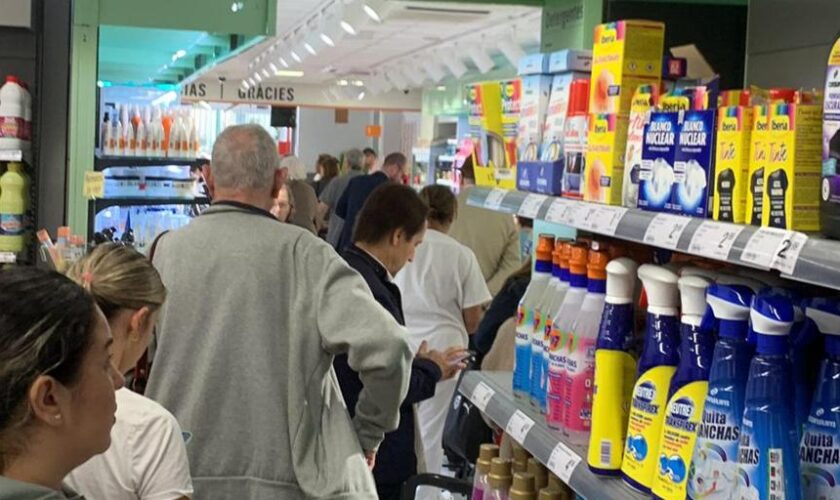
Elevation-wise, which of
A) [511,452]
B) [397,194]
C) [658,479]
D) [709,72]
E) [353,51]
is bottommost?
[511,452]

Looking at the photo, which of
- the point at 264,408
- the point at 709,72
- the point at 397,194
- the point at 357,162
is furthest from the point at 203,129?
the point at 709,72

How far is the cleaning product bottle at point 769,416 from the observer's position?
169 centimetres

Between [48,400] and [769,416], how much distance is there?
3.36 feet

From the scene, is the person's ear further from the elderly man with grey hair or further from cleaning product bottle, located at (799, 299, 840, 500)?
the elderly man with grey hair

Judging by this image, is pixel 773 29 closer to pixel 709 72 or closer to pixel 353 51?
pixel 709 72

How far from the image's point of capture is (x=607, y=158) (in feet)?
8.01

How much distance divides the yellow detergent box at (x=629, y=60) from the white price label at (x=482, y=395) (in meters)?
0.84

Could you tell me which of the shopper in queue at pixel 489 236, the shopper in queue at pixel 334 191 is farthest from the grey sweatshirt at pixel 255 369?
the shopper in queue at pixel 334 191

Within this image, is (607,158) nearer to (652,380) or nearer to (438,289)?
(652,380)

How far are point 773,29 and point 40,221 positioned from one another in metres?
3.67

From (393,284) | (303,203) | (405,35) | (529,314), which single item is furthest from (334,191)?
(529,314)

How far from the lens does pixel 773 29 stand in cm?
299

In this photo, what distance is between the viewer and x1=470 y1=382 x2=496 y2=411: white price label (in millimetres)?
2943

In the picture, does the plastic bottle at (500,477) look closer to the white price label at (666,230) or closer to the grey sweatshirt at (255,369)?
the grey sweatshirt at (255,369)
